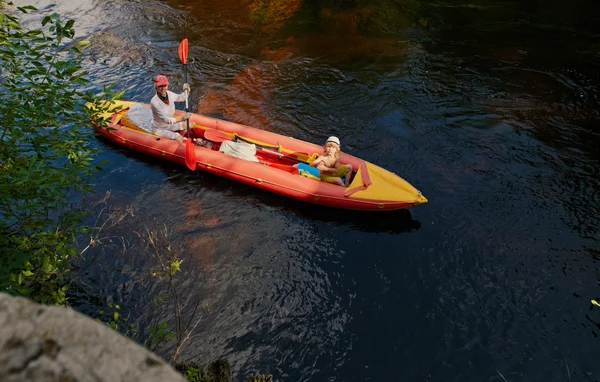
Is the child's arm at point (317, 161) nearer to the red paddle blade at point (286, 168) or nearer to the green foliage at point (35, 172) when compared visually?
the red paddle blade at point (286, 168)

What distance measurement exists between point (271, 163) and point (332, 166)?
1.14 metres

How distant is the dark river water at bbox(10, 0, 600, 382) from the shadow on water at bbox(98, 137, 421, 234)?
3cm

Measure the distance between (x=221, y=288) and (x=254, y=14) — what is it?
10501mm

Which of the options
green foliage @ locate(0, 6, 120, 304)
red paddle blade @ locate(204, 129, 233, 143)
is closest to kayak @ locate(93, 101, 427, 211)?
red paddle blade @ locate(204, 129, 233, 143)

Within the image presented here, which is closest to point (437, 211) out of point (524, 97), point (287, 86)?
point (524, 97)

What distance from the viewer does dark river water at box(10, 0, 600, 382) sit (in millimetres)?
5242

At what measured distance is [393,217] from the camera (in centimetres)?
712

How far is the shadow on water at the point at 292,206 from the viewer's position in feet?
23.0

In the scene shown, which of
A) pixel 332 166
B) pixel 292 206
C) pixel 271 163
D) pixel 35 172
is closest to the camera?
pixel 35 172

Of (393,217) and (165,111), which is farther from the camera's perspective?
(165,111)

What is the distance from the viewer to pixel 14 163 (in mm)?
3748

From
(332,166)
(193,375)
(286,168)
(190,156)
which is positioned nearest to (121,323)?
(193,375)

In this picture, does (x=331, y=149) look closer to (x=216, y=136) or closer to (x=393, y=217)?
(x=393, y=217)

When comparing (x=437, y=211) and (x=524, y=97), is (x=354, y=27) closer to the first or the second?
(x=524, y=97)
